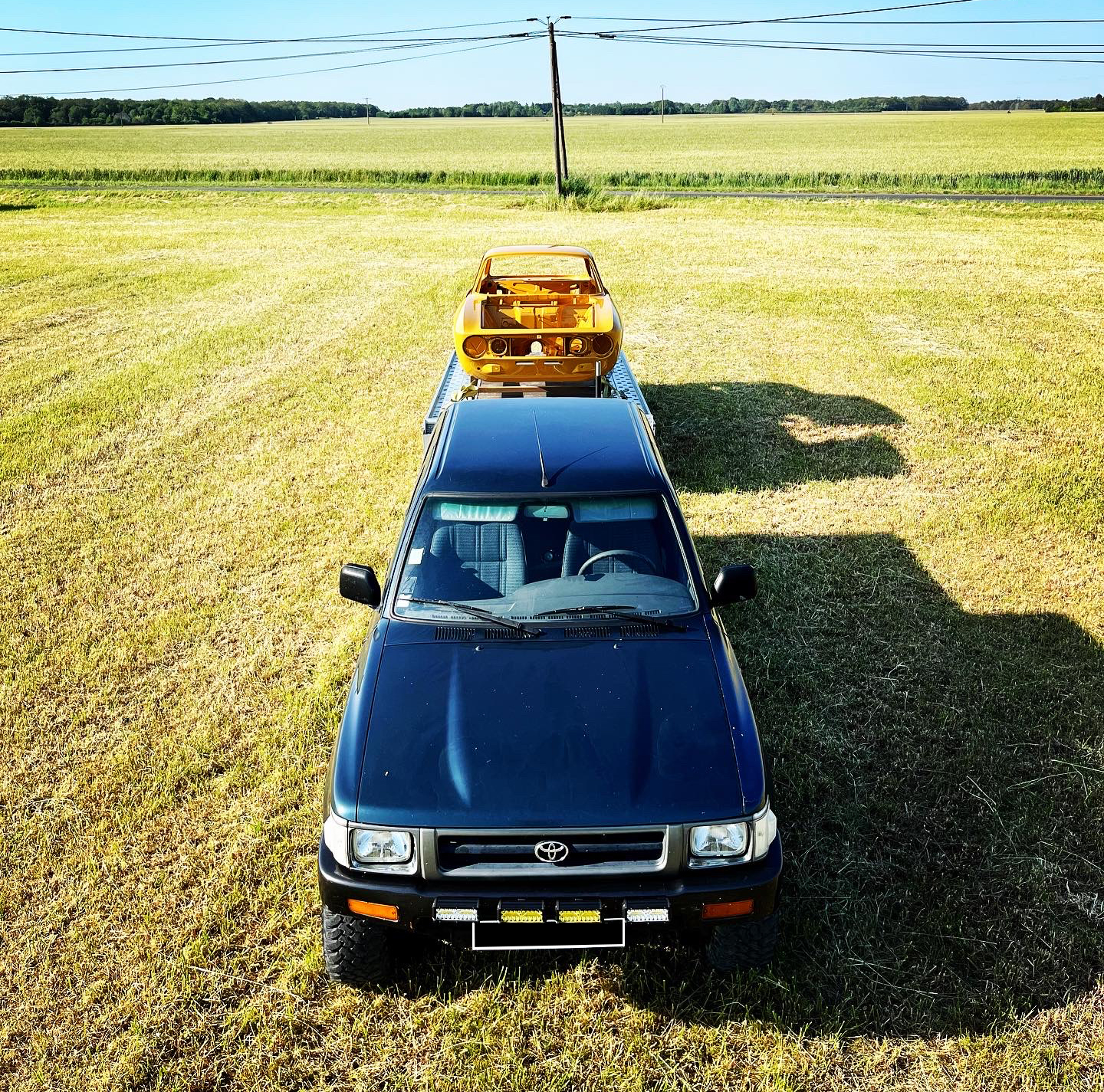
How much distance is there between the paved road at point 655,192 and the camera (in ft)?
89.7

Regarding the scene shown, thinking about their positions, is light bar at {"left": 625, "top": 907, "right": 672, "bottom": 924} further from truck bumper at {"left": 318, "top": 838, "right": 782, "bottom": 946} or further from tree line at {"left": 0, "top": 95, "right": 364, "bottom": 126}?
tree line at {"left": 0, "top": 95, "right": 364, "bottom": 126}

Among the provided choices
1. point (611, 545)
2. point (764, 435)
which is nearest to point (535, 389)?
point (764, 435)

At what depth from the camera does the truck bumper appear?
2998mm

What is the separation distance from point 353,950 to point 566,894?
868 millimetres

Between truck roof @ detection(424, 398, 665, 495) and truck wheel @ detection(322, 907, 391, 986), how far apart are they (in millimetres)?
1892

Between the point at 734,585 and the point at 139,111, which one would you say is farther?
the point at 139,111

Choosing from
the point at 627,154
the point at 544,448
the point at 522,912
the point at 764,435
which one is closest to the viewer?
the point at 522,912

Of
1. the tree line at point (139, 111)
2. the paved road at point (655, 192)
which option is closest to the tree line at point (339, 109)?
the tree line at point (139, 111)

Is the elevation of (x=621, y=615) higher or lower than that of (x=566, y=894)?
higher

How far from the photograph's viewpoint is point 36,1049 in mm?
3195

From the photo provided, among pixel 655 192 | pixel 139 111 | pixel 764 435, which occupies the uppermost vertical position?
pixel 139 111

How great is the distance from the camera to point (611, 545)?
404 centimetres

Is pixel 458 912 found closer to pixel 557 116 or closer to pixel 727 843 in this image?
pixel 727 843

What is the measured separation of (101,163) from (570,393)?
47.2m
